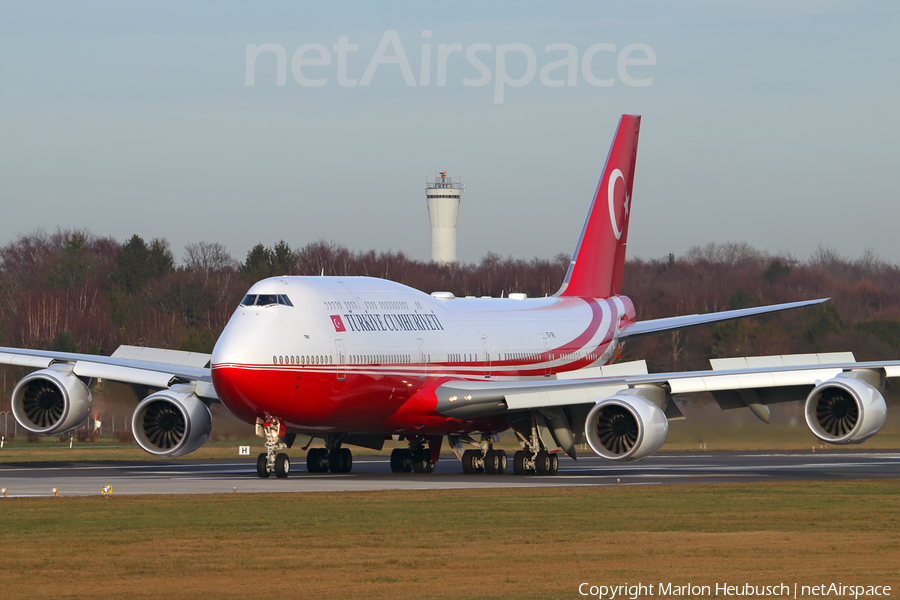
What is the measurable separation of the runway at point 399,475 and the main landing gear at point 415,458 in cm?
49

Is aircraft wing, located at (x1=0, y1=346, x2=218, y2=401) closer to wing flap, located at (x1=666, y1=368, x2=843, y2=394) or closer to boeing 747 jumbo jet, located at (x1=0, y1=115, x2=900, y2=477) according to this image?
boeing 747 jumbo jet, located at (x1=0, y1=115, x2=900, y2=477)

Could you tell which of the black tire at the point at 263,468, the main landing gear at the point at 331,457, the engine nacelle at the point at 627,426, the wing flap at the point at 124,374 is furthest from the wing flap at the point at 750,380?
the wing flap at the point at 124,374

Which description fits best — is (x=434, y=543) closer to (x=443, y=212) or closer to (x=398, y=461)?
(x=398, y=461)

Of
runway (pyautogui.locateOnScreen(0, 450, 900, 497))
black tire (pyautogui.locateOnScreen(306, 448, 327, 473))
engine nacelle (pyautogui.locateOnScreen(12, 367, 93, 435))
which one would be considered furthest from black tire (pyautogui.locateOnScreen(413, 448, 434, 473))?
engine nacelle (pyautogui.locateOnScreen(12, 367, 93, 435))

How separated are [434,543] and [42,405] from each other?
63.8 feet

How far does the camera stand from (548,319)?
134ft

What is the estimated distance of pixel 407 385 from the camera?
33250mm

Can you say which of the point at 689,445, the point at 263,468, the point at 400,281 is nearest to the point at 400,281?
the point at 400,281

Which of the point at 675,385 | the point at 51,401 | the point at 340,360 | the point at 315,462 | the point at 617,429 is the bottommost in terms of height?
the point at 315,462

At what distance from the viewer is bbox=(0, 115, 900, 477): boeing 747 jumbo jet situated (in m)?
30.1

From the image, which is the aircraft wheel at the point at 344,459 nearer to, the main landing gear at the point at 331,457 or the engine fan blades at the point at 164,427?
the main landing gear at the point at 331,457

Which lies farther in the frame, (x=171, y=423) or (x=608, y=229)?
(x=608, y=229)

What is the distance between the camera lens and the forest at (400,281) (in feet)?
226

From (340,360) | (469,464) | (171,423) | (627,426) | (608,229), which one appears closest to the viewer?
(340,360)
